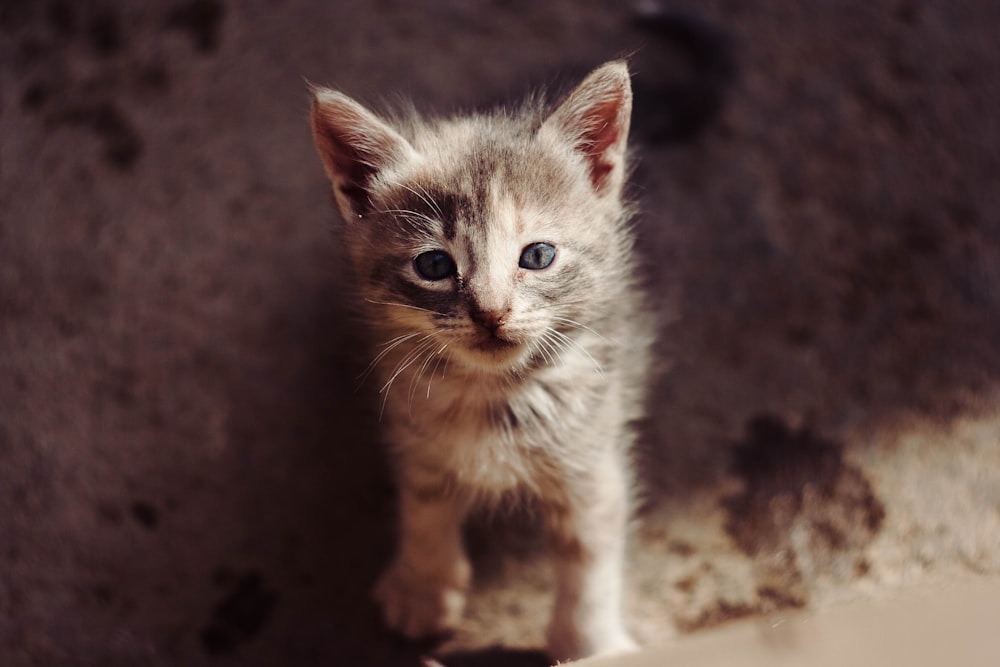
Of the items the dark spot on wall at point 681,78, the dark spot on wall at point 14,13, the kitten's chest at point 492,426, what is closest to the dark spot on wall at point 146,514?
the kitten's chest at point 492,426

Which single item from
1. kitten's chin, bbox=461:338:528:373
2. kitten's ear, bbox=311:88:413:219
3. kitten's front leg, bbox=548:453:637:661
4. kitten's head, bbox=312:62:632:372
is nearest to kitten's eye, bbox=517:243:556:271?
kitten's head, bbox=312:62:632:372

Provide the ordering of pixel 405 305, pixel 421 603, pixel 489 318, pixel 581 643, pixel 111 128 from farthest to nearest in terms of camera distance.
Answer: pixel 111 128, pixel 421 603, pixel 581 643, pixel 405 305, pixel 489 318

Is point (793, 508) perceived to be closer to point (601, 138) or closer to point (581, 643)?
point (581, 643)

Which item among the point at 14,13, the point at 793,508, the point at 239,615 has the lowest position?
the point at 239,615

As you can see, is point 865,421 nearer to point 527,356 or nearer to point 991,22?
point 527,356

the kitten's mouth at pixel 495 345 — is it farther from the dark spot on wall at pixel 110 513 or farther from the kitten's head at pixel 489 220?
the dark spot on wall at pixel 110 513

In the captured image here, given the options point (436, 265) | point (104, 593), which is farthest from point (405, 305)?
point (104, 593)
